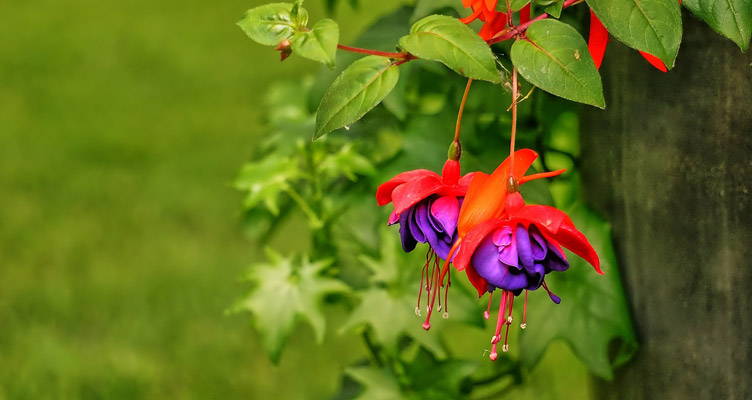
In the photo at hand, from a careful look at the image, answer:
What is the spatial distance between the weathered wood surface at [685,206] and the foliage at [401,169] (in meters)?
0.04

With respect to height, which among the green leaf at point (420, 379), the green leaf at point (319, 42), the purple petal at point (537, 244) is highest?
the green leaf at point (319, 42)

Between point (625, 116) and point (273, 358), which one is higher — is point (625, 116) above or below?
above

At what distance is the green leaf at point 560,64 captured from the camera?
0.76 m

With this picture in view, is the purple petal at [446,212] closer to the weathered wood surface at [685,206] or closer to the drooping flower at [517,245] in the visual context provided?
the drooping flower at [517,245]

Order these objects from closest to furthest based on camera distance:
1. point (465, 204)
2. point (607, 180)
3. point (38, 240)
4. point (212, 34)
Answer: point (465, 204) → point (607, 180) → point (38, 240) → point (212, 34)

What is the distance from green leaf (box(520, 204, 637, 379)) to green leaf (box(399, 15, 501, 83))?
17.4 inches

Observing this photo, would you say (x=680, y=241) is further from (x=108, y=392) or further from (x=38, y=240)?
(x=38, y=240)

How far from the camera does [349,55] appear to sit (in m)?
1.31

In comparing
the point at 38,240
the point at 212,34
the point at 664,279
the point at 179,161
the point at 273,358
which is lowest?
the point at 212,34

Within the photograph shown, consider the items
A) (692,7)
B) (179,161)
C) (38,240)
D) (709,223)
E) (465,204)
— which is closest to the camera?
(465,204)

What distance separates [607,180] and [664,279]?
13cm

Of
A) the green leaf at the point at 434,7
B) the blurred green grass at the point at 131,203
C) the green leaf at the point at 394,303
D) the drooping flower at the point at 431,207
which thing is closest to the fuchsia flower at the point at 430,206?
the drooping flower at the point at 431,207

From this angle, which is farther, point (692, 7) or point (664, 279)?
point (664, 279)

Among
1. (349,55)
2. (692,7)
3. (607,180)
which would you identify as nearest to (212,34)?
(349,55)
